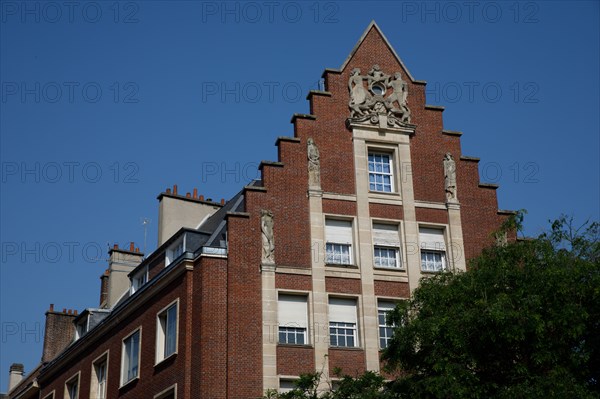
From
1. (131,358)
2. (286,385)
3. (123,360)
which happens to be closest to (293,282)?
(286,385)

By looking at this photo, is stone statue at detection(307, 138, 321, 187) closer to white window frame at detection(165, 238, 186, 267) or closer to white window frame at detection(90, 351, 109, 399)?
white window frame at detection(165, 238, 186, 267)

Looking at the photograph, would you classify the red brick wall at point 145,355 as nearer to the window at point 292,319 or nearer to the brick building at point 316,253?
the brick building at point 316,253

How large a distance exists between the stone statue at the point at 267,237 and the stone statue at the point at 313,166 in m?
2.26

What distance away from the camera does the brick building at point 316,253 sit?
34.5 m

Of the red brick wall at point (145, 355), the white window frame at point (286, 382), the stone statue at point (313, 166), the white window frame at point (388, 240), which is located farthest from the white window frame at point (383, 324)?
the red brick wall at point (145, 355)

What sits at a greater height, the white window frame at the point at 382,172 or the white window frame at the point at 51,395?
the white window frame at the point at 382,172

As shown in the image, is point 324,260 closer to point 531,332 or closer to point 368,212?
point 368,212

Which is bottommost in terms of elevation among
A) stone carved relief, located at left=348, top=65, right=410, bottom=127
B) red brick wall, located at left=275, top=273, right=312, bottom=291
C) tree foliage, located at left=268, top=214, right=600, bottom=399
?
tree foliage, located at left=268, top=214, right=600, bottom=399

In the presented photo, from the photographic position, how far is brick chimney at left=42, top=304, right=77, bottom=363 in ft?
178

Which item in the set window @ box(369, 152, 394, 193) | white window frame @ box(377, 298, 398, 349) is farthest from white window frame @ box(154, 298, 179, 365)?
window @ box(369, 152, 394, 193)

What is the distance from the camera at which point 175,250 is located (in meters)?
39.6

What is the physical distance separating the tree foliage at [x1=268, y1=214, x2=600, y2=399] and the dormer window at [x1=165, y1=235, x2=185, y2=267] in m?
11.7

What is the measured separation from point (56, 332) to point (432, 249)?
25.7m

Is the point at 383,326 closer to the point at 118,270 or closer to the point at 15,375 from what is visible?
the point at 118,270
